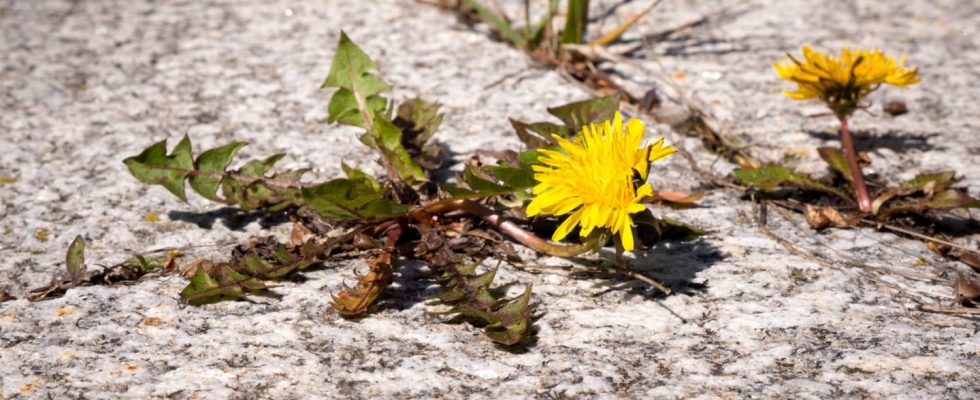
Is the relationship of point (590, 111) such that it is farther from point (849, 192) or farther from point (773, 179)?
point (849, 192)

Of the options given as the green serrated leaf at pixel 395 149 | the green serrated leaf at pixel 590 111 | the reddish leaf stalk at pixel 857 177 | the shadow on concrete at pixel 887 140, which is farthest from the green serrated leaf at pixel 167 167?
the shadow on concrete at pixel 887 140

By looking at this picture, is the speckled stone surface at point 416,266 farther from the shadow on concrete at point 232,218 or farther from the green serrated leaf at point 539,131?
the green serrated leaf at point 539,131

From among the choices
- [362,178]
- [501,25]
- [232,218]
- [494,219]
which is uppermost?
[501,25]

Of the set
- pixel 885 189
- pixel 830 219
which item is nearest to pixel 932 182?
pixel 885 189

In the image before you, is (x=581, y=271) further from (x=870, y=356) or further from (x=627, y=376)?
(x=870, y=356)

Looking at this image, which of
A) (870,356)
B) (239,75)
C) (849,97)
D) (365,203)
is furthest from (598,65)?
(870,356)

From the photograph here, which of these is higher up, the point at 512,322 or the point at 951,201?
the point at 951,201

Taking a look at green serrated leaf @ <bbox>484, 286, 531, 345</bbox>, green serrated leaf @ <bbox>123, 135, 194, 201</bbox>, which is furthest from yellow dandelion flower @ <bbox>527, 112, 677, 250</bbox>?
green serrated leaf @ <bbox>123, 135, 194, 201</bbox>
